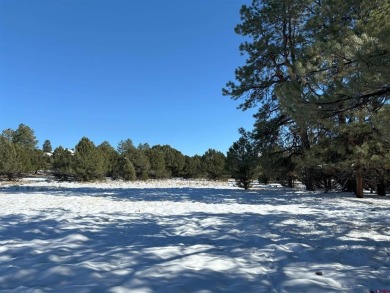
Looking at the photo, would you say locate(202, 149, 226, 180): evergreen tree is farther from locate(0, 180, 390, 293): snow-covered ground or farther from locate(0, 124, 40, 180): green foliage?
locate(0, 180, 390, 293): snow-covered ground

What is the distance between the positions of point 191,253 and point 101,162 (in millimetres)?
29227

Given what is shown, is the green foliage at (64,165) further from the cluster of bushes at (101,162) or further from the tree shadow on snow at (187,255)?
the tree shadow on snow at (187,255)

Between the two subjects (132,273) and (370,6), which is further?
(370,6)

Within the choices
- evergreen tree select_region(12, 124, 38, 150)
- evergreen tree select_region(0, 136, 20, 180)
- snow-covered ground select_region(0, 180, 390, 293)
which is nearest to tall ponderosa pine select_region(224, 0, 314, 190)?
snow-covered ground select_region(0, 180, 390, 293)

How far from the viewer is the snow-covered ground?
9.77ft

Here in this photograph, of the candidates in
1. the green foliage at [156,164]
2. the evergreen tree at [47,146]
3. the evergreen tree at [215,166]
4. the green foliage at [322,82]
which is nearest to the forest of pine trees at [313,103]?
the green foliage at [322,82]

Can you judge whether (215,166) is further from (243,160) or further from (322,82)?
(322,82)

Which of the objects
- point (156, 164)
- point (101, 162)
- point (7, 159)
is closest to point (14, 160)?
point (7, 159)

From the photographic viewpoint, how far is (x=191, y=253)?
397cm

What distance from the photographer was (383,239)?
498cm

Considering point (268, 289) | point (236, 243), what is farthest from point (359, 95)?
point (268, 289)

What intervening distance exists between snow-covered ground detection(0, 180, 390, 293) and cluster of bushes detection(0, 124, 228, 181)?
526 inches

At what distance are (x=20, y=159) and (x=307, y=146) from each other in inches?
1284

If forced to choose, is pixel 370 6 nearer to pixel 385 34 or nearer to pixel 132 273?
pixel 385 34
